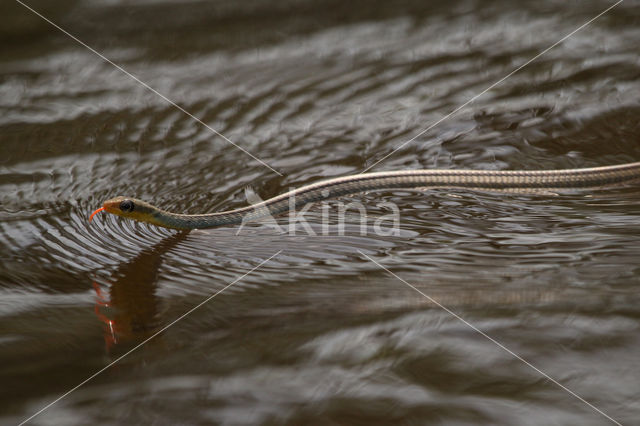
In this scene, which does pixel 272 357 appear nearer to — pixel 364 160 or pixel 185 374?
pixel 185 374

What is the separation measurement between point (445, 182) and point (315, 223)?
874 mm

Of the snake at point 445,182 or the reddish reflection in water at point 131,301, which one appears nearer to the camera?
the reddish reflection in water at point 131,301

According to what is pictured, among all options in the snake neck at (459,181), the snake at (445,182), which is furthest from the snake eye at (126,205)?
the snake neck at (459,181)

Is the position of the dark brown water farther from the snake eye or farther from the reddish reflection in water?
the snake eye

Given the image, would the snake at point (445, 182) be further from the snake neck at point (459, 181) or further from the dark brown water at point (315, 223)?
the dark brown water at point (315, 223)

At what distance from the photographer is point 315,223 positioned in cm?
328

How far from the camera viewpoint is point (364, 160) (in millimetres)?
3873

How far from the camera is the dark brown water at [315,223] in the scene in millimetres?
1835

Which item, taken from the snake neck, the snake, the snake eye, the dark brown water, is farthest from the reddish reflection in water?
the snake neck

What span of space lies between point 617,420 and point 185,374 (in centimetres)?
118

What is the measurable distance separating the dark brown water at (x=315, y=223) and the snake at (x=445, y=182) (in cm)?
11

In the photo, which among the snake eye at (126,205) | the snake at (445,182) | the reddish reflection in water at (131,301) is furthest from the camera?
the snake at (445,182)

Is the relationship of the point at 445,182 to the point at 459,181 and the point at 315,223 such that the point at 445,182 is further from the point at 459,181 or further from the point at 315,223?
the point at 315,223

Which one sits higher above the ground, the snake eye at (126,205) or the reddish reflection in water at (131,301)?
the snake eye at (126,205)
